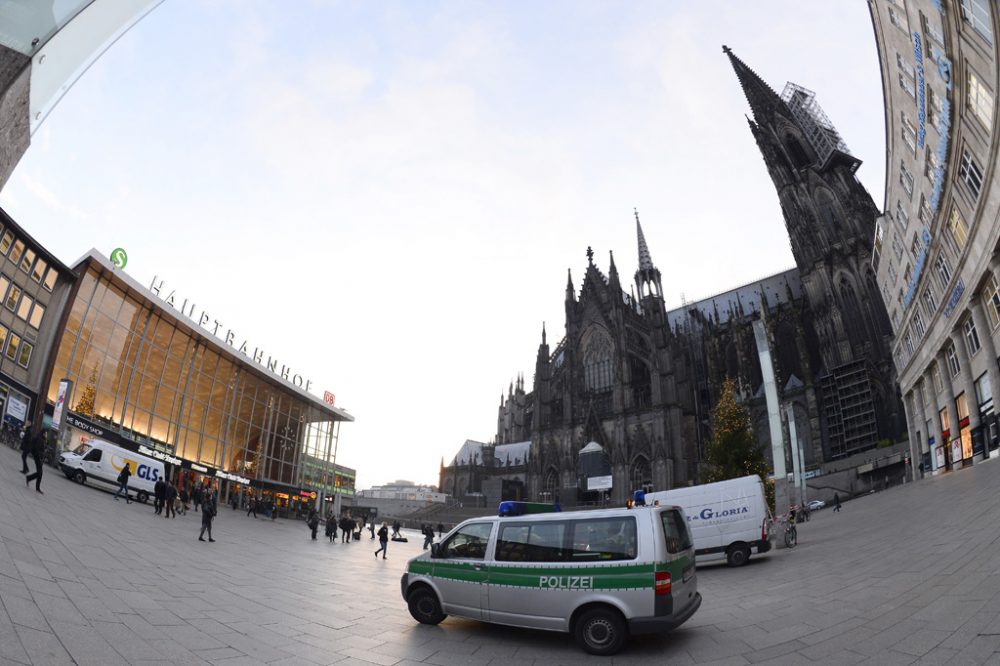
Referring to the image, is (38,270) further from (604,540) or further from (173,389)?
(604,540)

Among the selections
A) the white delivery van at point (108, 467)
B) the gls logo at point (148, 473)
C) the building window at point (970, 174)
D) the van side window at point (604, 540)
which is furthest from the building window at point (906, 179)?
the gls logo at point (148, 473)

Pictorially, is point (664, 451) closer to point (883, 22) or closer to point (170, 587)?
point (883, 22)

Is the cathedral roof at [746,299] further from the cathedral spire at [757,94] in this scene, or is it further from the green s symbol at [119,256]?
the green s symbol at [119,256]

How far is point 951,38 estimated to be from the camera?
67.7ft

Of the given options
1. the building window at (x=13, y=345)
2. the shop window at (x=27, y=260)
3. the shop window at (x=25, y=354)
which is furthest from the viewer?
the shop window at (x=27, y=260)

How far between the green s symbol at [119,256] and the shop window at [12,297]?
6.15 metres

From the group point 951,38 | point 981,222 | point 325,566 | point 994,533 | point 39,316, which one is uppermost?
point 951,38

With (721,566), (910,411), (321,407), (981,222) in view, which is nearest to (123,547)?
(721,566)

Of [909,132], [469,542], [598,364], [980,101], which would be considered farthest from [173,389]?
[909,132]

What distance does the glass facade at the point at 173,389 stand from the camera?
106ft

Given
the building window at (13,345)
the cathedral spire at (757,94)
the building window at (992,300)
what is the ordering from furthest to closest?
the cathedral spire at (757,94), the building window at (13,345), the building window at (992,300)

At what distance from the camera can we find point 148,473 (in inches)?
→ 1044

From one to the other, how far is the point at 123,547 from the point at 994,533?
56.8 ft

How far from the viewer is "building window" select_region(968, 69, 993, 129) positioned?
1988 centimetres
